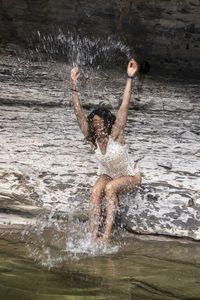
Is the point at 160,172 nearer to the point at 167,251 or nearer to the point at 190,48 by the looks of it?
the point at 167,251

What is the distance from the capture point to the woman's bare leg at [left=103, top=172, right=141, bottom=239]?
3.03 meters

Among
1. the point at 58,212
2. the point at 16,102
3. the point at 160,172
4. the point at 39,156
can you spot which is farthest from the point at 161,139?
the point at 16,102

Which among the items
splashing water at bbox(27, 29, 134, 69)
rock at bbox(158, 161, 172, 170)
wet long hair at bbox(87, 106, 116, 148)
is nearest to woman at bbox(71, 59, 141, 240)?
wet long hair at bbox(87, 106, 116, 148)

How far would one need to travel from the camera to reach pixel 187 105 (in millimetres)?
7000

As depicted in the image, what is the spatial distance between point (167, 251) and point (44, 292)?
133cm

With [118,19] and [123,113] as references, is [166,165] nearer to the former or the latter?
[123,113]

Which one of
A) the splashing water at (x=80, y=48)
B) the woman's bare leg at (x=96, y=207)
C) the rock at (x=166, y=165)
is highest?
the woman's bare leg at (x=96, y=207)

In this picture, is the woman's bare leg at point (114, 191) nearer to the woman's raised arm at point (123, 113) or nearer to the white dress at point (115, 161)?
the white dress at point (115, 161)

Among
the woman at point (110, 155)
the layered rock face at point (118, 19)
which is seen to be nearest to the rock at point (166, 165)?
the woman at point (110, 155)

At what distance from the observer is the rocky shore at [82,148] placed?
347 cm

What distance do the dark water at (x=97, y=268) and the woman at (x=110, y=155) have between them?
1.21ft

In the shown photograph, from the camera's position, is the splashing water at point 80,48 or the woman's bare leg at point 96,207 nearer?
the woman's bare leg at point 96,207

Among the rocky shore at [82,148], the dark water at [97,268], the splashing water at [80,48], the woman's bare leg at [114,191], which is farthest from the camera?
the splashing water at [80,48]

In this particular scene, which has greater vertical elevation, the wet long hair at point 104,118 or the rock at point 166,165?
the wet long hair at point 104,118
